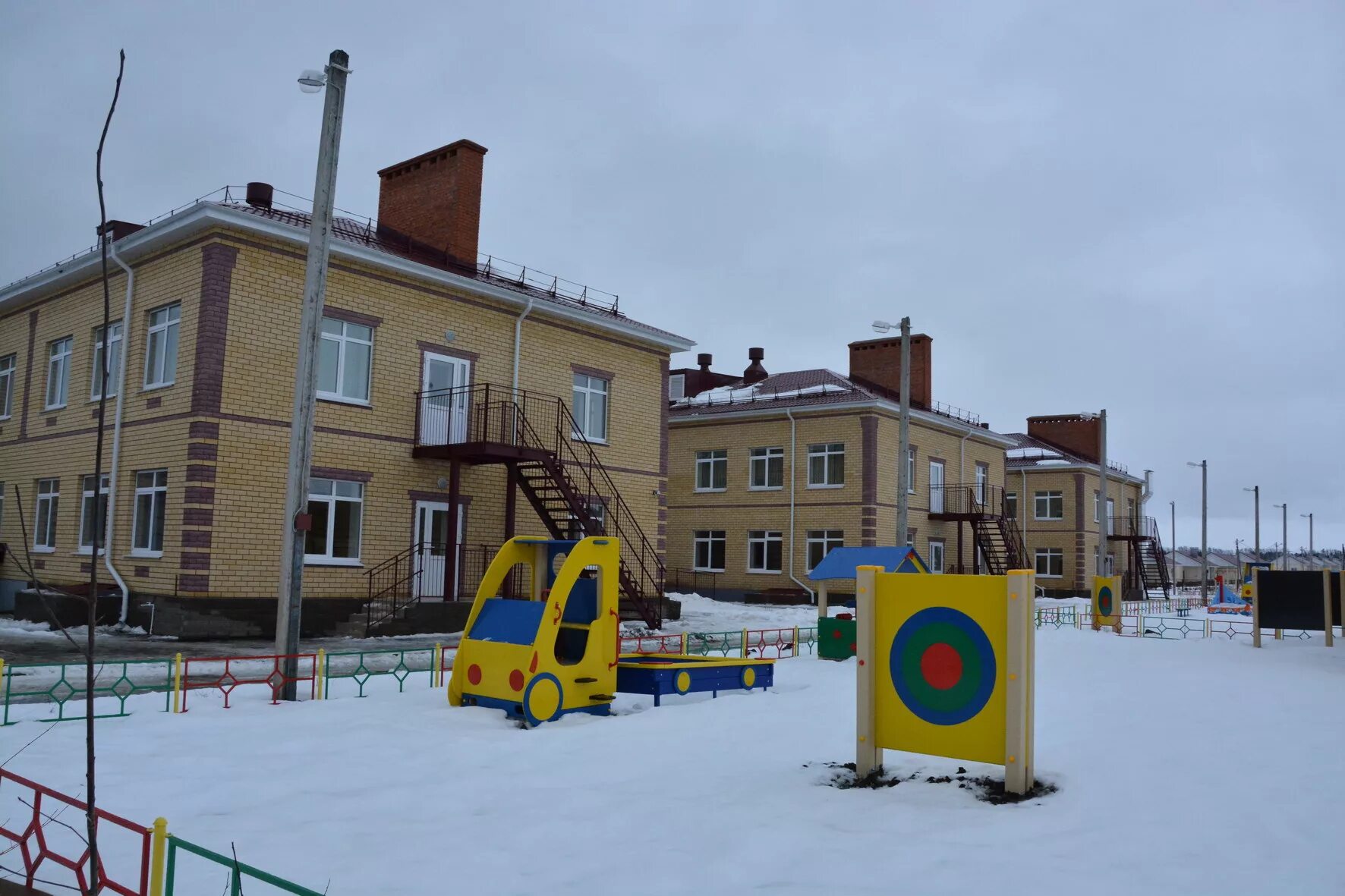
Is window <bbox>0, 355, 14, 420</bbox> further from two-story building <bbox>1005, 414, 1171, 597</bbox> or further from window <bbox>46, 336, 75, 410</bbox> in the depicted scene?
two-story building <bbox>1005, 414, 1171, 597</bbox>

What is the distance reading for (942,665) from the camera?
7805mm

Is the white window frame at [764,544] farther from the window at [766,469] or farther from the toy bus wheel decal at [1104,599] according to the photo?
the toy bus wheel decal at [1104,599]

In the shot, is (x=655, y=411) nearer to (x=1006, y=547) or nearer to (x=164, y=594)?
(x=164, y=594)

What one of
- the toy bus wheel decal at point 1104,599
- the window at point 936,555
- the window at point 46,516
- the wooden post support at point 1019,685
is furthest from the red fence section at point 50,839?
the window at point 936,555

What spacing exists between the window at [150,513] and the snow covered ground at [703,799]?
8147 mm

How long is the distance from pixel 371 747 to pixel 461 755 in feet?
2.89

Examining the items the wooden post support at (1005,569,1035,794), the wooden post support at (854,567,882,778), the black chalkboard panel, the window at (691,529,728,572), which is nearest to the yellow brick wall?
the window at (691,529,728,572)

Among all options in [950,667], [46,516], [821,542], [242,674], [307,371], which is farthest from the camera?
[821,542]

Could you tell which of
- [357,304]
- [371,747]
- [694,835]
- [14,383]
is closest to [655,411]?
[357,304]

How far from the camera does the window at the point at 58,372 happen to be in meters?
22.8

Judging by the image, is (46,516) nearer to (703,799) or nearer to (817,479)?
(703,799)

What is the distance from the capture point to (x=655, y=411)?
86.7 ft

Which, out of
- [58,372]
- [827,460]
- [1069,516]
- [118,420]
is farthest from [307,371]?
[1069,516]

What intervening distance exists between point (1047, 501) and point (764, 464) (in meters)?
19.1
